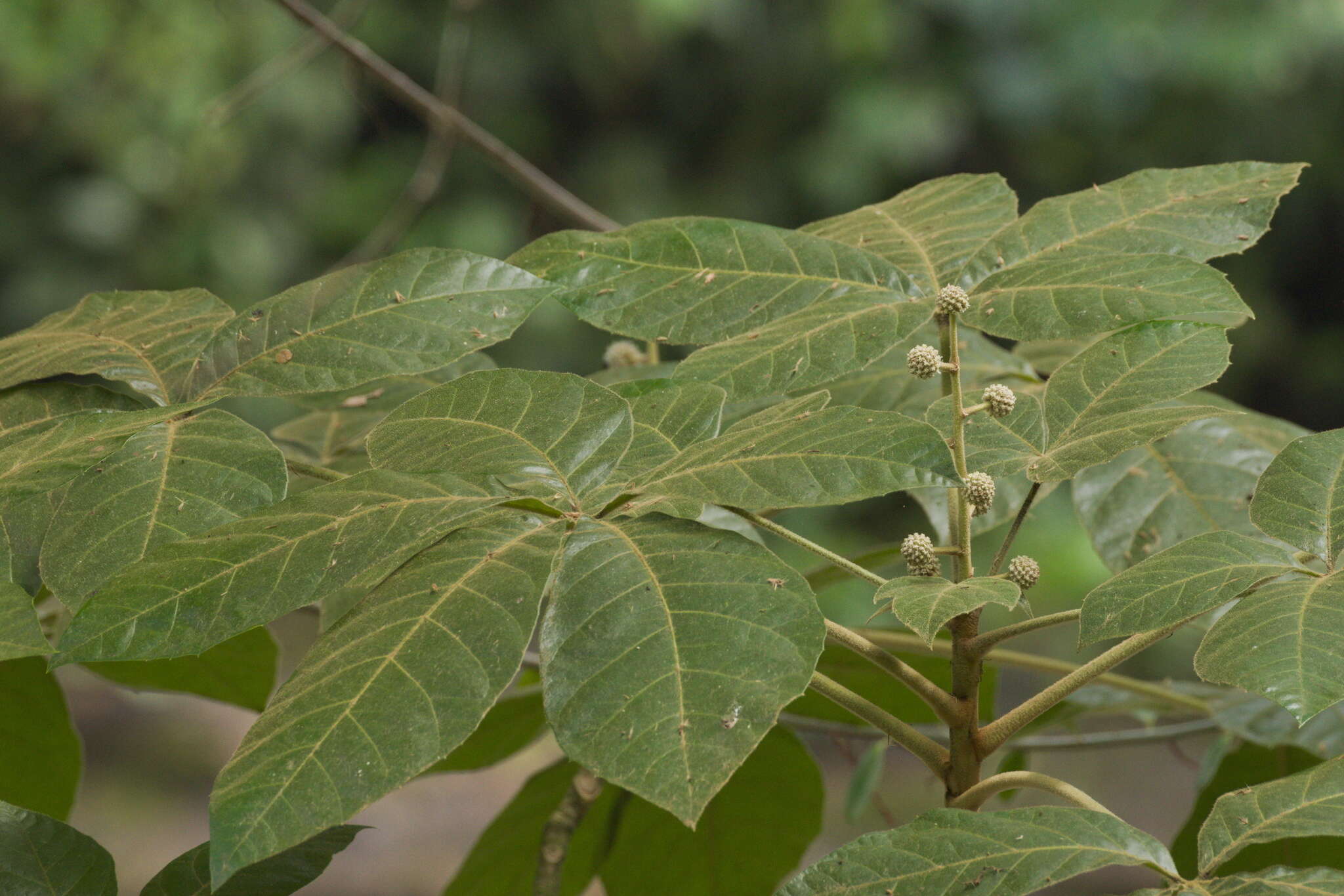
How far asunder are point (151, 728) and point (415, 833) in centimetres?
55

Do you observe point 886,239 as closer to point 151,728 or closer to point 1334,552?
point 1334,552

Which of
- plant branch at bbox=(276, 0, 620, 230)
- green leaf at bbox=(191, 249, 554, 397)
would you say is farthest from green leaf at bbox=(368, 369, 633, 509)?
plant branch at bbox=(276, 0, 620, 230)

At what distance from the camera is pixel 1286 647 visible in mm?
226

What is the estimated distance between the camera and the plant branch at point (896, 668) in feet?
0.88

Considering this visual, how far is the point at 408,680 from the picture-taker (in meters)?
0.22

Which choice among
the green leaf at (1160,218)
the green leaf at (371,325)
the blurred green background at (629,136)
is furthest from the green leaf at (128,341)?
the blurred green background at (629,136)

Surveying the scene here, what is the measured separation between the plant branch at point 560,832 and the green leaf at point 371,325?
5.7 inches

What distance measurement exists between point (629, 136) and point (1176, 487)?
8.17 ft

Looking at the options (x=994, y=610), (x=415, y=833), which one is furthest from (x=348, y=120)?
(x=994, y=610)

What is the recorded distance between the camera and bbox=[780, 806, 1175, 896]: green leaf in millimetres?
223

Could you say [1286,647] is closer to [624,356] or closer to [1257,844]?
[1257,844]

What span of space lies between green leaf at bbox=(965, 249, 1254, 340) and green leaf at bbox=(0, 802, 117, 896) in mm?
250

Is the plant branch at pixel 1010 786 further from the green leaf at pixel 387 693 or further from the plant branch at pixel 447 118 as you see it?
the plant branch at pixel 447 118

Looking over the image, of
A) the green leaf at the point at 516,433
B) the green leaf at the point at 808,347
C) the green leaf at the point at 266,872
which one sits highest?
the green leaf at the point at 808,347
